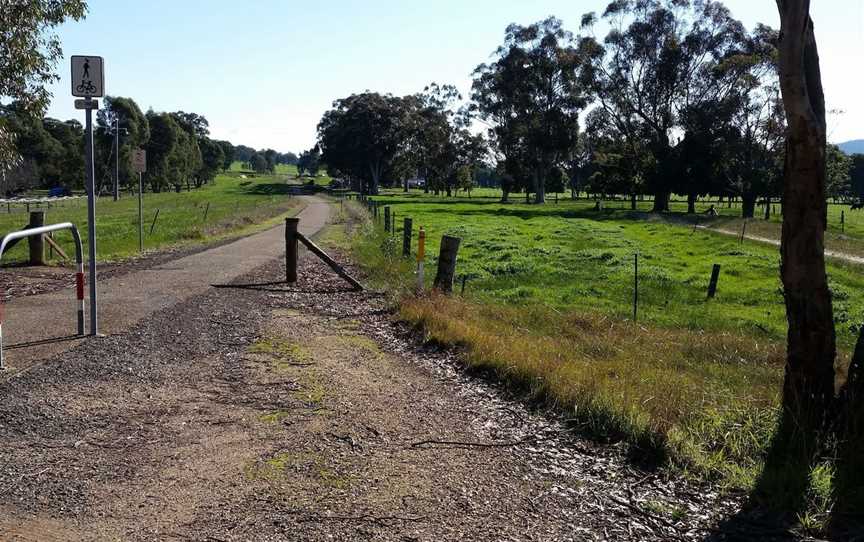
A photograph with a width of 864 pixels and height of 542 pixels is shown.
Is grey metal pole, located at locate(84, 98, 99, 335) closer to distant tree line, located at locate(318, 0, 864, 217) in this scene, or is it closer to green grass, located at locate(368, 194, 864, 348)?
green grass, located at locate(368, 194, 864, 348)

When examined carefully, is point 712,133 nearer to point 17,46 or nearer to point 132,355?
point 17,46

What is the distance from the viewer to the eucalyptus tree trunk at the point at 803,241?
199 inches

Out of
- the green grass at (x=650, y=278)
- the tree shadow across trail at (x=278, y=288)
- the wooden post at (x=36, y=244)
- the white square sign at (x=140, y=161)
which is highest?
the white square sign at (x=140, y=161)

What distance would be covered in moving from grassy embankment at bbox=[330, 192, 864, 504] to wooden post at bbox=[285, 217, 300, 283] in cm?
156

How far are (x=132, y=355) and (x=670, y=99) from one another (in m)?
58.9

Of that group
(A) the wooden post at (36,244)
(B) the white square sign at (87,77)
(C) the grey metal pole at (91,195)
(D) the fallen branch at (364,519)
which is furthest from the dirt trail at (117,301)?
(D) the fallen branch at (364,519)

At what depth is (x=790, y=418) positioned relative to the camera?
515 centimetres

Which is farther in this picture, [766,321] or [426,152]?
[426,152]

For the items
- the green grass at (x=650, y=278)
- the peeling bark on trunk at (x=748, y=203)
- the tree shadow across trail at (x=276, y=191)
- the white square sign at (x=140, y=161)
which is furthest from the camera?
the tree shadow across trail at (x=276, y=191)

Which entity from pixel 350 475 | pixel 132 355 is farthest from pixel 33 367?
pixel 350 475

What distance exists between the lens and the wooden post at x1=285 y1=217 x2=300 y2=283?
1257cm

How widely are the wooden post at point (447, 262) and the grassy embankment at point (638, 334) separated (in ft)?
1.64

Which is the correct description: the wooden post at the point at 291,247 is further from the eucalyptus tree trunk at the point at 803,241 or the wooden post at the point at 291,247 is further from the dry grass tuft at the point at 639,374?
the eucalyptus tree trunk at the point at 803,241

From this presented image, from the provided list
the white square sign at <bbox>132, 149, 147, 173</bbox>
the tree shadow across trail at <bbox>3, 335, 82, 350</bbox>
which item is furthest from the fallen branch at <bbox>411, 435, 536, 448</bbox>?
the white square sign at <bbox>132, 149, 147, 173</bbox>
